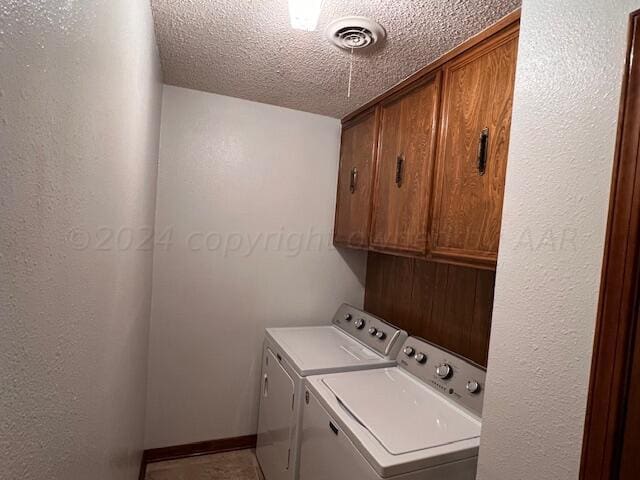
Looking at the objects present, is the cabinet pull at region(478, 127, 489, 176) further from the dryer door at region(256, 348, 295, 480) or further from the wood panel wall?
the dryer door at region(256, 348, 295, 480)

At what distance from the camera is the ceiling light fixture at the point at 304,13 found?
4.12 feet

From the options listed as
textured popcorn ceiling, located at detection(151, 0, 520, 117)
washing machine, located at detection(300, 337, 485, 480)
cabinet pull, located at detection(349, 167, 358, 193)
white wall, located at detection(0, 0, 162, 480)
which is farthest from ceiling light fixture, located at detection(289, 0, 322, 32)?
washing machine, located at detection(300, 337, 485, 480)

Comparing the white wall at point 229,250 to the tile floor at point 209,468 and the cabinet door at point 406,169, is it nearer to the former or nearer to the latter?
the tile floor at point 209,468

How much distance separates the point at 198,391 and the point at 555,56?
2.52 meters

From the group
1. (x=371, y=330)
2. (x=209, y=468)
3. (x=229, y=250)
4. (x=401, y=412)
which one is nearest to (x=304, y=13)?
(x=229, y=250)

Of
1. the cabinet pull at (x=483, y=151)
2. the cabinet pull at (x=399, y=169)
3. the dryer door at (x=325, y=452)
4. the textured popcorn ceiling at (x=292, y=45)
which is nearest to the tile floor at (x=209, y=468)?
the dryer door at (x=325, y=452)

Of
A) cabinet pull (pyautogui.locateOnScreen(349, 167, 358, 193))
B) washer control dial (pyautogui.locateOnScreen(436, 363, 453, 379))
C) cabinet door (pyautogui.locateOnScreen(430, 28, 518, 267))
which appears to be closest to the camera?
cabinet door (pyautogui.locateOnScreen(430, 28, 518, 267))

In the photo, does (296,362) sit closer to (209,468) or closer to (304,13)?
(209,468)

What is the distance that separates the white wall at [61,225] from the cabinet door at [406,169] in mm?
1243

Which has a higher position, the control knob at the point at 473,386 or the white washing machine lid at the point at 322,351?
the control knob at the point at 473,386

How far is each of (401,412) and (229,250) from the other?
58.6 inches

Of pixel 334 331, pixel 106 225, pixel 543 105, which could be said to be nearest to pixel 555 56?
pixel 543 105

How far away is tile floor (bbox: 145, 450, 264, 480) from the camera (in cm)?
214

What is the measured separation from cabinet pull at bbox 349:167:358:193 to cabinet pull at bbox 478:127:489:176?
102cm
